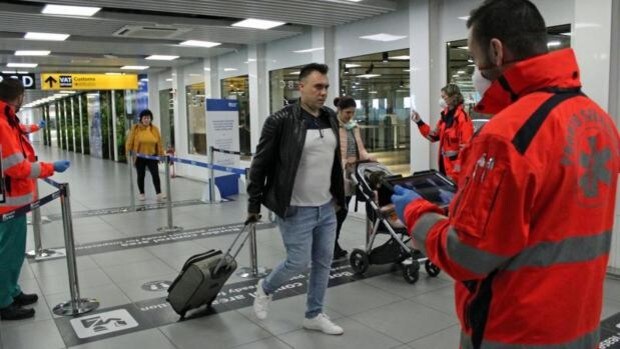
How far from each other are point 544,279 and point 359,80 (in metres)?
7.25

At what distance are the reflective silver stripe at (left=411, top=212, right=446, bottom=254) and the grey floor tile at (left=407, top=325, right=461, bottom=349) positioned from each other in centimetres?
225

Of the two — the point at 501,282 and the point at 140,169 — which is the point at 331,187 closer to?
the point at 501,282

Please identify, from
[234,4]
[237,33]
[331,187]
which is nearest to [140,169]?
[237,33]

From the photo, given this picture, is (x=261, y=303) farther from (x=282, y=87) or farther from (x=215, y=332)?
(x=282, y=87)

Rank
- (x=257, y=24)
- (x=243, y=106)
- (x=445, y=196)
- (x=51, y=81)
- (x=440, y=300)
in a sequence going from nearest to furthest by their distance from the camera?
(x=445, y=196), (x=440, y=300), (x=257, y=24), (x=243, y=106), (x=51, y=81)

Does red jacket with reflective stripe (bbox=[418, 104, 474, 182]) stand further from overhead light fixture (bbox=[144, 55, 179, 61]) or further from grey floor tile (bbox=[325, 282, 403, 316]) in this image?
overhead light fixture (bbox=[144, 55, 179, 61])

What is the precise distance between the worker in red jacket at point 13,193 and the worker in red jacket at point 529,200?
3.40 m

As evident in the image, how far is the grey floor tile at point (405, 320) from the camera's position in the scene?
360cm

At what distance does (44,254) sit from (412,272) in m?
3.92

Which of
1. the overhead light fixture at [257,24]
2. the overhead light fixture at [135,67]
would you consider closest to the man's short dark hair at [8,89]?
the overhead light fixture at [257,24]

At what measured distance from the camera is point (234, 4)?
21.9ft

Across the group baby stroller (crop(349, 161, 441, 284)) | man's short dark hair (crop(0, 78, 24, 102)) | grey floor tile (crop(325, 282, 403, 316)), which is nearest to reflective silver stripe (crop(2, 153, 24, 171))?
man's short dark hair (crop(0, 78, 24, 102))

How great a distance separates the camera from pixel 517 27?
47.7 inches

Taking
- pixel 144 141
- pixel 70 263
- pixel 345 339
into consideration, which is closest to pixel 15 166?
pixel 70 263
